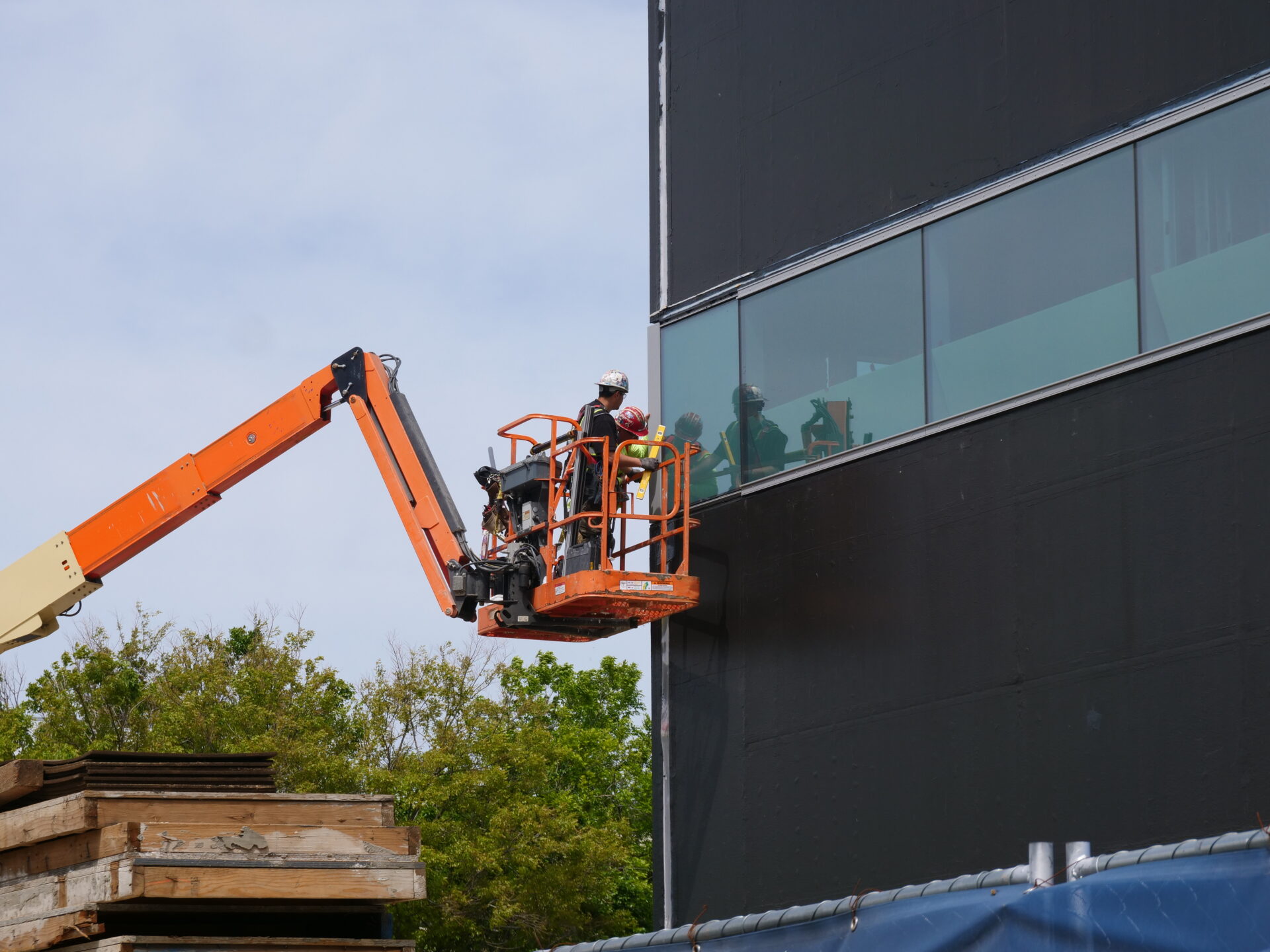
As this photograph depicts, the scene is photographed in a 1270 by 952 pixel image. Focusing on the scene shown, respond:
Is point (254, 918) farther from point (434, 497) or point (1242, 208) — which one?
point (1242, 208)

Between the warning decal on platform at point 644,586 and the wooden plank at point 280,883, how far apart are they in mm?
2602

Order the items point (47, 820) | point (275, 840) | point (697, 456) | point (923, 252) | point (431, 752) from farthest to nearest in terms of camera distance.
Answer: point (431, 752) → point (697, 456) → point (923, 252) → point (47, 820) → point (275, 840)

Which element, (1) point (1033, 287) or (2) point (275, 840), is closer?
(1) point (1033, 287)

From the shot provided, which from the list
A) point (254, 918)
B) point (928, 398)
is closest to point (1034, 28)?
point (928, 398)

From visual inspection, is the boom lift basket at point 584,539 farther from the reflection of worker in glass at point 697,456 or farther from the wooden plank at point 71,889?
the wooden plank at point 71,889

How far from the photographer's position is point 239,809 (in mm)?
11641

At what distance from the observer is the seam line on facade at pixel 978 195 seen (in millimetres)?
10258

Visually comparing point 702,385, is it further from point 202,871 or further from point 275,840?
point 202,871

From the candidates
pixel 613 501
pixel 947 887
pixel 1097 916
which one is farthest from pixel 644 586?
pixel 1097 916

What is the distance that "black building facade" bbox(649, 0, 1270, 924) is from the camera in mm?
9945

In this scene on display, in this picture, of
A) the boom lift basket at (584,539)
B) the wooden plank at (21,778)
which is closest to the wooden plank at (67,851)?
the wooden plank at (21,778)

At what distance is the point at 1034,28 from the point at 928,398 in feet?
8.58

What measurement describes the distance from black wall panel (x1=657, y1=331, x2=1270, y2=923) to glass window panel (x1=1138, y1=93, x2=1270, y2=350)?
0.92 feet

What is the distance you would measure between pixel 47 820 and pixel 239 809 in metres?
1.39
